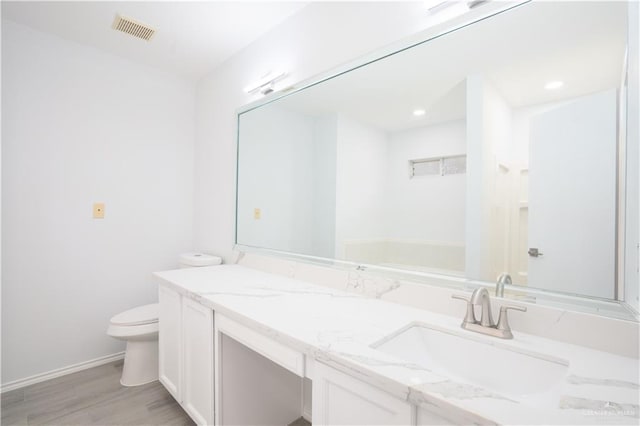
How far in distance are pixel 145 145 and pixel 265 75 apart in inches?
49.4

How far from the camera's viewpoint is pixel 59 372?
2184 mm

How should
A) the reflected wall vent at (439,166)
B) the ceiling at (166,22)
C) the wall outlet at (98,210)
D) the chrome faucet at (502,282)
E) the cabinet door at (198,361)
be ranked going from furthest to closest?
the wall outlet at (98,210) → the ceiling at (166,22) → the cabinet door at (198,361) → the reflected wall vent at (439,166) → the chrome faucet at (502,282)

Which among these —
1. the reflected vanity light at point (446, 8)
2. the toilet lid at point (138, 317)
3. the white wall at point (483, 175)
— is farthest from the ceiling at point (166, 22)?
the toilet lid at point (138, 317)

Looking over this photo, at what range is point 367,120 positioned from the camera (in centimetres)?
159

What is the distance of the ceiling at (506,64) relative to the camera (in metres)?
0.92

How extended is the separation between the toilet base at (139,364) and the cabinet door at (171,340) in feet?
0.96

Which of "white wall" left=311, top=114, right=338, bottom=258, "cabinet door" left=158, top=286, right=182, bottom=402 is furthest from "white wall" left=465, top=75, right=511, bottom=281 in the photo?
"cabinet door" left=158, top=286, right=182, bottom=402

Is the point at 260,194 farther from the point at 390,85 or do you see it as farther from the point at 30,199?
the point at 30,199

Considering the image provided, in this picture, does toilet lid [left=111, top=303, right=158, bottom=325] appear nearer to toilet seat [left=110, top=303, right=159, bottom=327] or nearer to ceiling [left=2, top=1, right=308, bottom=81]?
toilet seat [left=110, top=303, right=159, bottom=327]

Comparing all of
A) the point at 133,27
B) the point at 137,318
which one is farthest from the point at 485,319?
the point at 133,27

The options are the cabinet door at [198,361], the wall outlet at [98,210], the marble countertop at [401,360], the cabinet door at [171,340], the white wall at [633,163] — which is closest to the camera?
the marble countertop at [401,360]

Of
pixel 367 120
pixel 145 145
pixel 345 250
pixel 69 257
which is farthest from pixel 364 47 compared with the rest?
pixel 69 257

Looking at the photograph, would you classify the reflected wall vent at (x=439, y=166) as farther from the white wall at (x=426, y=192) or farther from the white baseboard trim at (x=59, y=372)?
the white baseboard trim at (x=59, y=372)

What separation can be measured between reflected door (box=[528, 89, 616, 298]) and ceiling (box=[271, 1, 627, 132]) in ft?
0.25
